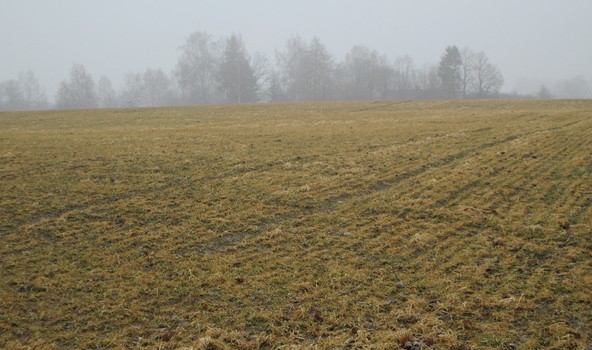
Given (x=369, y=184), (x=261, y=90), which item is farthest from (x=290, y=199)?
(x=261, y=90)

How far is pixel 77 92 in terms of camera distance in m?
131

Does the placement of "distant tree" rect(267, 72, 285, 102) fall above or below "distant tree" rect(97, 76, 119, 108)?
below

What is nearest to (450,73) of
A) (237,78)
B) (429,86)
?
(429,86)

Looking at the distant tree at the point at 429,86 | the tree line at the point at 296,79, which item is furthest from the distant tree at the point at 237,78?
the distant tree at the point at 429,86

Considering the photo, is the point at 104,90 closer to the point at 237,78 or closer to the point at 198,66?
the point at 198,66

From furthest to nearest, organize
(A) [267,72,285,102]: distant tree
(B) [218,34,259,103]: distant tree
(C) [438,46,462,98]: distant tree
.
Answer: (C) [438,46,462,98]: distant tree < (A) [267,72,285,102]: distant tree < (B) [218,34,259,103]: distant tree

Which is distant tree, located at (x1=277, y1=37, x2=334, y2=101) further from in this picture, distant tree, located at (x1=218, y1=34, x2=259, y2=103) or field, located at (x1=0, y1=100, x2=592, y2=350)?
field, located at (x1=0, y1=100, x2=592, y2=350)

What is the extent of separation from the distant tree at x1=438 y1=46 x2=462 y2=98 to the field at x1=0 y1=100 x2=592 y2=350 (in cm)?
11032

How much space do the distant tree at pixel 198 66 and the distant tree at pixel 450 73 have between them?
61.3 m

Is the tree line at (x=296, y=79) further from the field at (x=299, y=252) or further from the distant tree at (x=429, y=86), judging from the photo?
the field at (x=299, y=252)

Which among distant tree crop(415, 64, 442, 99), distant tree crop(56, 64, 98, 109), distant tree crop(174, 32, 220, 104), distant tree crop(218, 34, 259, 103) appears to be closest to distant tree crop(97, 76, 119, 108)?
distant tree crop(56, 64, 98, 109)

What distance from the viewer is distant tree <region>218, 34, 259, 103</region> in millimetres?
107250

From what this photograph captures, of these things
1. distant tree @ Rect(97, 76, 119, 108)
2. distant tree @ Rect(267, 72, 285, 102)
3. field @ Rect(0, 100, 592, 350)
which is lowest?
field @ Rect(0, 100, 592, 350)

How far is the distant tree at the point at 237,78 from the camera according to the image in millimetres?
107250
